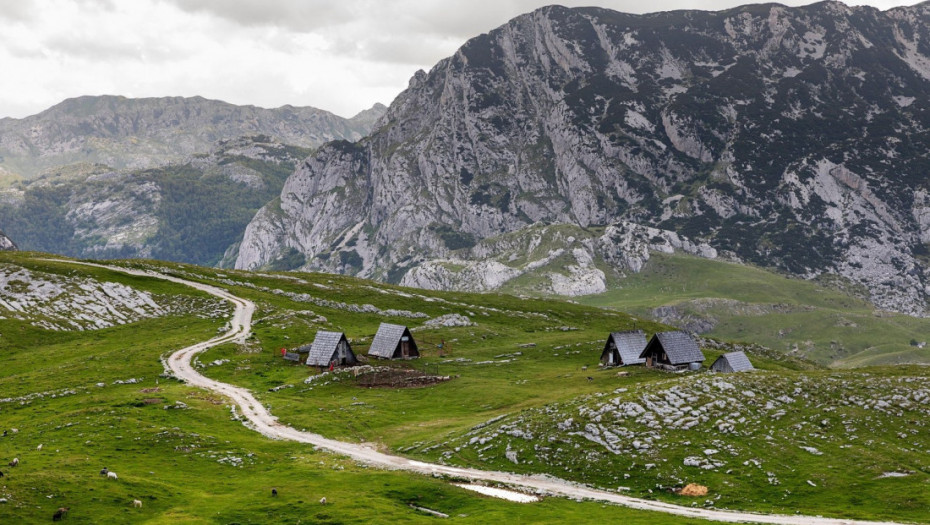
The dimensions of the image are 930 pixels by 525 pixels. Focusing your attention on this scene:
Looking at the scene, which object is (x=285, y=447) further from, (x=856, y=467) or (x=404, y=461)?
(x=856, y=467)

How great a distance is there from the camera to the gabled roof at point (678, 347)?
101375 mm

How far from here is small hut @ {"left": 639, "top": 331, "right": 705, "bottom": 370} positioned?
332 ft

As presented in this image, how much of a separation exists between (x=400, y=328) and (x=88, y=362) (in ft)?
158

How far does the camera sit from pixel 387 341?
114562 millimetres

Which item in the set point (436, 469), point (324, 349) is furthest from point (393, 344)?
point (436, 469)

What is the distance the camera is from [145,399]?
76250mm

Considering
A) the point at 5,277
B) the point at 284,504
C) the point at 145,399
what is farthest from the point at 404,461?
the point at 5,277

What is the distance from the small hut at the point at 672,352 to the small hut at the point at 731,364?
290 centimetres

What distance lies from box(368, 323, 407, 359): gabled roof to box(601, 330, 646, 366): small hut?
34816 mm

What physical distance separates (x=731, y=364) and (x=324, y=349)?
62734mm

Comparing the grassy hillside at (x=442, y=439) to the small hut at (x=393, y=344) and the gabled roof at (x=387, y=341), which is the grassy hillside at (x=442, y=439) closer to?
the gabled roof at (x=387, y=341)

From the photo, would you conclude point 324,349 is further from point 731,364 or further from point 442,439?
point 731,364

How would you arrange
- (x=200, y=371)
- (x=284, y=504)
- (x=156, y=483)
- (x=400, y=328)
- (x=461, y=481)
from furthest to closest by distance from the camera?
(x=400, y=328) < (x=200, y=371) < (x=461, y=481) < (x=156, y=483) < (x=284, y=504)

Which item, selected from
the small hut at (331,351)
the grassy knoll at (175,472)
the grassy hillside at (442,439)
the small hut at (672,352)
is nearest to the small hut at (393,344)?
the grassy hillside at (442,439)
